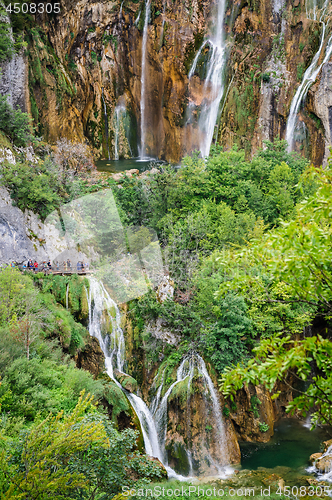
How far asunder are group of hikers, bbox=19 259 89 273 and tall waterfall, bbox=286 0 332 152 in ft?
60.0

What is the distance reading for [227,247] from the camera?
786 inches

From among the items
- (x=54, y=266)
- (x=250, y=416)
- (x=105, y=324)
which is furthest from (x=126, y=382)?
(x=54, y=266)

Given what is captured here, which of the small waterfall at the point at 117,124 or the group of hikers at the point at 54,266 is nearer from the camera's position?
the group of hikers at the point at 54,266

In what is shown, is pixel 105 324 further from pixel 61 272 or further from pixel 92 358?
pixel 61 272

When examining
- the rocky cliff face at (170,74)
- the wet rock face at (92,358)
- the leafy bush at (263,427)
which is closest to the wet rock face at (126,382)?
the wet rock face at (92,358)

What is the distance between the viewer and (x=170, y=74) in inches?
1377

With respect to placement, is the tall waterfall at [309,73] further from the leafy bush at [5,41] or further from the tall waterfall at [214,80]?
the leafy bush at [5,41]

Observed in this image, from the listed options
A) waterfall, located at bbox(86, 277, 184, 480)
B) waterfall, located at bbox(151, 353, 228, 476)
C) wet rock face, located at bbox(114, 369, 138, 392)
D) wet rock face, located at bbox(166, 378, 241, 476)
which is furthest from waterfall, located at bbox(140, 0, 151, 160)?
wet rock face, located at bbox(166, 378, 241, 476)

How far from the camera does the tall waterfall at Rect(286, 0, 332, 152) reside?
27.1m

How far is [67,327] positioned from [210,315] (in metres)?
6.87

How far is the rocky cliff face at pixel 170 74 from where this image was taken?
2836cm

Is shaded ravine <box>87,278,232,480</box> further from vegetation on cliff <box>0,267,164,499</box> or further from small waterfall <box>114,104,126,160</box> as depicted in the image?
small waterfall <box>114,104,126,160</box>

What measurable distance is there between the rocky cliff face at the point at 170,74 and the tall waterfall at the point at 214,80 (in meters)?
0.42

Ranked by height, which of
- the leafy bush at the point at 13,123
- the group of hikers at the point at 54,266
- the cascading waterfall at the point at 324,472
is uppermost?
the leafy bush at the point at 13,123
